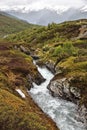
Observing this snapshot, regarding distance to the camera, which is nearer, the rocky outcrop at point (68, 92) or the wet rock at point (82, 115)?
the wet rock at point (82, 115)

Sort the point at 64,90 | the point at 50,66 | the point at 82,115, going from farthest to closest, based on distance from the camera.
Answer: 1. the point at 50,66
2. the point at 64,90
3. the point at 82,115

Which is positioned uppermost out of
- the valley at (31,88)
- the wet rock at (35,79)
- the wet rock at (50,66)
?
the valley at (31,88)

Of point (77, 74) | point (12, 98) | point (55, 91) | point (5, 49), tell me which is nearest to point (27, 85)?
point (55, 91)

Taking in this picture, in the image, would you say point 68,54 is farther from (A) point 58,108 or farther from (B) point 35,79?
(A) point 58,108

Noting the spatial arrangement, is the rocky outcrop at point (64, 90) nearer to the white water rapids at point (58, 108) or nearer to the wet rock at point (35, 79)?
the white water rapids at point (58, 108)

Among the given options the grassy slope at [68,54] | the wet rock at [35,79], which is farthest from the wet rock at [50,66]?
the wet rock at [35,79]

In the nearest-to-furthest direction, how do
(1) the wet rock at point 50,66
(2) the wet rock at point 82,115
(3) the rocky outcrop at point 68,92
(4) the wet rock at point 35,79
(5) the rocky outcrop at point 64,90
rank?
(2) the wet rock at point 82,115 → (3) the rocky outcrop at point 68,92 → (5) the rocky outcrop at point 64,90 → (4) the wet rock at point 35,79 → (1) the wet rock at point 50,66

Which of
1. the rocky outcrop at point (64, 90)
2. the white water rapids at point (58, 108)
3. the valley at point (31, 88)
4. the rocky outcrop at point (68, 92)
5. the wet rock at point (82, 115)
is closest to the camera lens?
the valley at point (31, 88)

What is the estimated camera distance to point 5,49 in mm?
102812

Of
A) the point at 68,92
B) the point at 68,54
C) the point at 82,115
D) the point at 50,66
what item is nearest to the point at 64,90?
the point at 68,92

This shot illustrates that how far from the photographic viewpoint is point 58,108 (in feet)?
171

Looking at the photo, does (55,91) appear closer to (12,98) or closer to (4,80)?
(4,80)

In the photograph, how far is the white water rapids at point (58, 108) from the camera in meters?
45.4

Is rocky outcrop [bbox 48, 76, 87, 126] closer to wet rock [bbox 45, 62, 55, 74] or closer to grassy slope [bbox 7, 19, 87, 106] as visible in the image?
grassy slope [bbox 7, 19, 87, 106]
